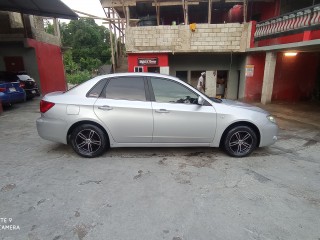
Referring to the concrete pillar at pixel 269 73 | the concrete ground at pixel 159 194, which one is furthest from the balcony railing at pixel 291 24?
the concrete ground at pixel 159 194

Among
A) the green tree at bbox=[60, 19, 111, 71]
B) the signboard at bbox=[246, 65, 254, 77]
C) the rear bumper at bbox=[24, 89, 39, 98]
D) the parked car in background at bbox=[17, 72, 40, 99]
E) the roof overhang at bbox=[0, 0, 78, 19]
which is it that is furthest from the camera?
the green tree at bbox=[60, 19, 111, 71]

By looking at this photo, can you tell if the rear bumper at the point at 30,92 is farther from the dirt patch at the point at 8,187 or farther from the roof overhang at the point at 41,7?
the dirt patch at the point at 8,187

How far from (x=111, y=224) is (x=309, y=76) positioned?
13331mm

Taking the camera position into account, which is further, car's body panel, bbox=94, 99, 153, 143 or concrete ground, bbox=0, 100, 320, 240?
car's body panel, bbox=94, 99, 153, 143

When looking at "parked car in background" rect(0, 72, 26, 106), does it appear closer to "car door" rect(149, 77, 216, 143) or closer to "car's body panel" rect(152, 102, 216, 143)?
"car door" rect(149, 77, 216, 143)

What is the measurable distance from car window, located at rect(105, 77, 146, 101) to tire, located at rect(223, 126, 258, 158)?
5.94 feet

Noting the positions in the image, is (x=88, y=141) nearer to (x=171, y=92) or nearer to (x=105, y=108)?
(x=105, y=108)

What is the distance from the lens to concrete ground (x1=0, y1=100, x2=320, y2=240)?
2.41 m

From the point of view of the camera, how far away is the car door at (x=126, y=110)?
3.97 meters

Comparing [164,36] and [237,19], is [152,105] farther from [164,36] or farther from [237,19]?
[237,19]

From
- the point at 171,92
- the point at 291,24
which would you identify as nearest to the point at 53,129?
the point at 171,92

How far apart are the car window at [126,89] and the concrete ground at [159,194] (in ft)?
3.87

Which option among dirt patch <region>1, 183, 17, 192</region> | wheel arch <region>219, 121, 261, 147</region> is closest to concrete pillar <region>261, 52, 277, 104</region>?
wheel arch <region>219, 121, 261, 147</region>

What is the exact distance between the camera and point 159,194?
10.0 ft
